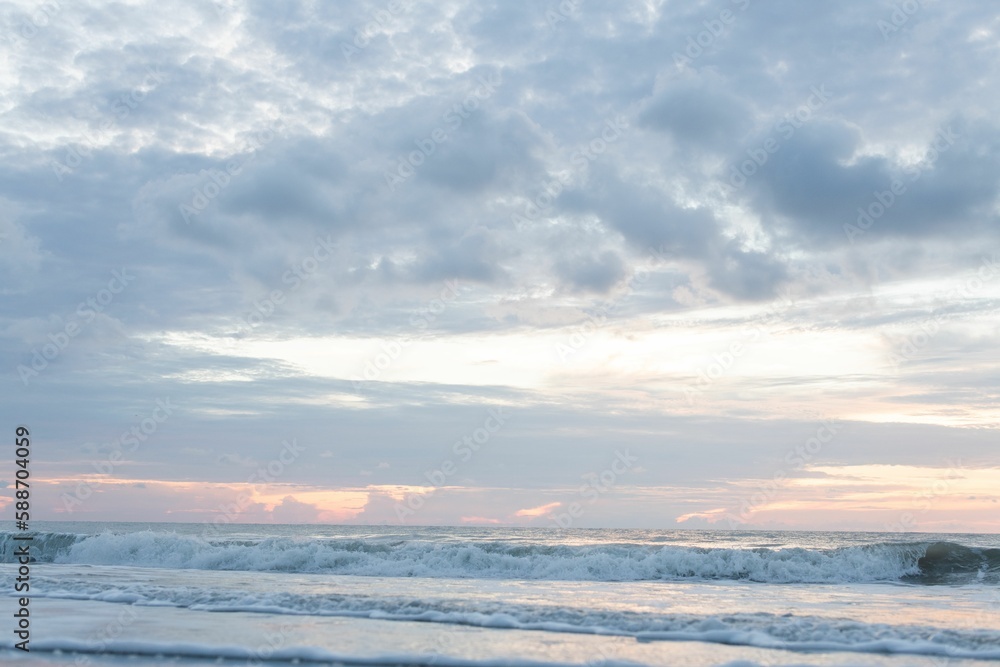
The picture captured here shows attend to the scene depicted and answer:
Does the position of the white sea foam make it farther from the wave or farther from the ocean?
the wave

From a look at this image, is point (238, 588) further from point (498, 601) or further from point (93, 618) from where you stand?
point (498, 601)

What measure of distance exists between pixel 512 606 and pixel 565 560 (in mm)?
12221

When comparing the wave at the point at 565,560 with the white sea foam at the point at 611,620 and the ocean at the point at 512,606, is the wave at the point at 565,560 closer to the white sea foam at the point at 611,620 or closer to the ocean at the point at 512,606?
the ocean at the point at 512,606

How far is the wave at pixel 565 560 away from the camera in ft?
96.1

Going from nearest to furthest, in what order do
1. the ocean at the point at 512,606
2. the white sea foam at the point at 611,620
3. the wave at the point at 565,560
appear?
the ocean at the point at 512,606
the white sea foam at the point at 611,620
the wave at the point at 565,560

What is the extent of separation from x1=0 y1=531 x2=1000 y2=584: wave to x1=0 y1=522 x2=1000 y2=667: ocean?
85 mm

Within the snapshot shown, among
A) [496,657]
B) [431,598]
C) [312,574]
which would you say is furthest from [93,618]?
[312,574]

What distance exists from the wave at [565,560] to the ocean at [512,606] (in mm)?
85

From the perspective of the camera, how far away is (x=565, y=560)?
98.5ft

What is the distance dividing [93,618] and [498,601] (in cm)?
898

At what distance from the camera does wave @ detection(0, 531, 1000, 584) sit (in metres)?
29.3

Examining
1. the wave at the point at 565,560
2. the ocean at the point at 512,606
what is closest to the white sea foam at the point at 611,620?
the ocean at the point at 512,606

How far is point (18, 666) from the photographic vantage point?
11.9 metres

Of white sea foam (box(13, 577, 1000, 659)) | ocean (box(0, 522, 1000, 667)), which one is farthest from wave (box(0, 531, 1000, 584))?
white sea foam (box(13, 577, 1000, 659))
